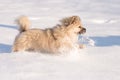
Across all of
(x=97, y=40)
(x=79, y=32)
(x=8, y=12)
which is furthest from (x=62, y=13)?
(x=79, y=32)

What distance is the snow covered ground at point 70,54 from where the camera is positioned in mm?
6008

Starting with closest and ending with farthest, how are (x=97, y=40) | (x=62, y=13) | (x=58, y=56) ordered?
(x=58, y=56) < (x=97, y=40) < (x=62, y=13)

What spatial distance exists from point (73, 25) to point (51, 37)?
48 cm

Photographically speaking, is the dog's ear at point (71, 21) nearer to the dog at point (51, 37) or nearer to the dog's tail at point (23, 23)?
the dog at point (51, 37)

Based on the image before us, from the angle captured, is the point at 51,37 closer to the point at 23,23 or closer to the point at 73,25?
the point at 73,25

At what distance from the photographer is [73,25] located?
315 inches

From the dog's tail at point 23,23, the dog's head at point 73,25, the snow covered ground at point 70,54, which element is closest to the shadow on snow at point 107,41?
the snow covered ground at point 70,54

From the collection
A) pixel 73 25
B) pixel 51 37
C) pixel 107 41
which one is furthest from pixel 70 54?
pixel 107 41

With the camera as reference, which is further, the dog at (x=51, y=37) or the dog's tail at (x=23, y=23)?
the dog's tail at (x=23, y=23)

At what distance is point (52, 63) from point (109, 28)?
18.0ft

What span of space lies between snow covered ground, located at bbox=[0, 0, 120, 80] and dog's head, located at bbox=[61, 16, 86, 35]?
0.38 m

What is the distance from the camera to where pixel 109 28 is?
1189 centimetres

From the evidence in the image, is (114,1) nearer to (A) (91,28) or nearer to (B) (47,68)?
(A) (91,28)

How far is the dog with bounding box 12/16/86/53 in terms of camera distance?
787cm
